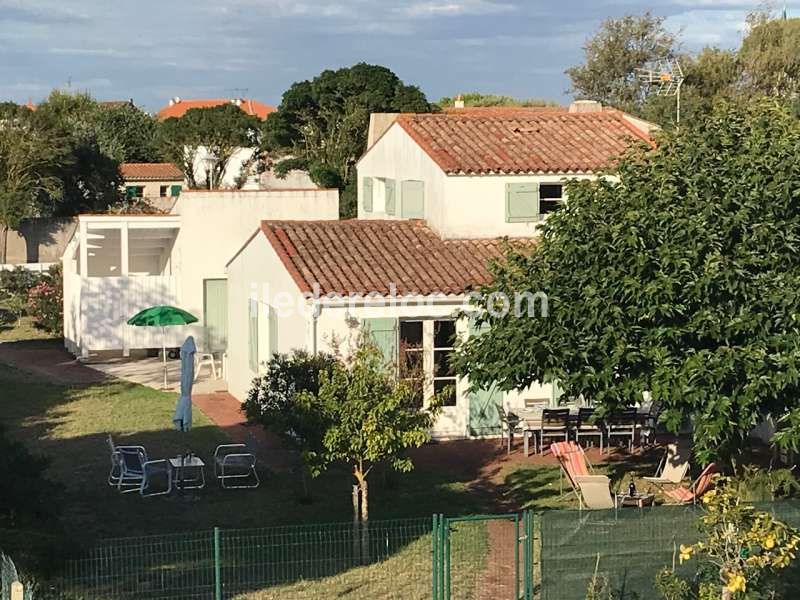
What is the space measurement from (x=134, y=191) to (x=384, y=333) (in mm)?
50906

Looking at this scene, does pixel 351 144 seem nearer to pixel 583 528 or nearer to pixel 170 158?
pixel 170 158

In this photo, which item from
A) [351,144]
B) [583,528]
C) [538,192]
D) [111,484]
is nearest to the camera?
[583,528]

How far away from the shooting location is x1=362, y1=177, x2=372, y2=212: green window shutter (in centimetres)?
2800

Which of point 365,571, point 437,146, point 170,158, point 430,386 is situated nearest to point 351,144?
point 170,158

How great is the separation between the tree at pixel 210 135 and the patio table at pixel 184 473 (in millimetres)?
46283

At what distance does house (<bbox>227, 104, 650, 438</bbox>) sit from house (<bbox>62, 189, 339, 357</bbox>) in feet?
9.59

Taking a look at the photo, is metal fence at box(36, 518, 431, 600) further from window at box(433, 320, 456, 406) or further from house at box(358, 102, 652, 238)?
house at box(358, 102, 652, 238)

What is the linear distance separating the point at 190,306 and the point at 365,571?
54.8ft

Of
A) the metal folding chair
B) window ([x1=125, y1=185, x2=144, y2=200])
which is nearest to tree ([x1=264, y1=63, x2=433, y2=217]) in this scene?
A: window ([x1=125, y1=185, x2=144, y2=200])

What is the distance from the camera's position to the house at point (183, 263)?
95.8ft

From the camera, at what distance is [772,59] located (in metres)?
63.4

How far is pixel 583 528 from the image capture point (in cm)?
1187

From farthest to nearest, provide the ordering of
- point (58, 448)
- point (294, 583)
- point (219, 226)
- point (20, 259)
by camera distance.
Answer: point (20, 259)
point (219, 226)
point (58, 448)
point (294, 583)

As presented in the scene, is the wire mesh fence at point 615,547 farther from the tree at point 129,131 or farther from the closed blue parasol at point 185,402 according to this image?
the tree at point 129,131
